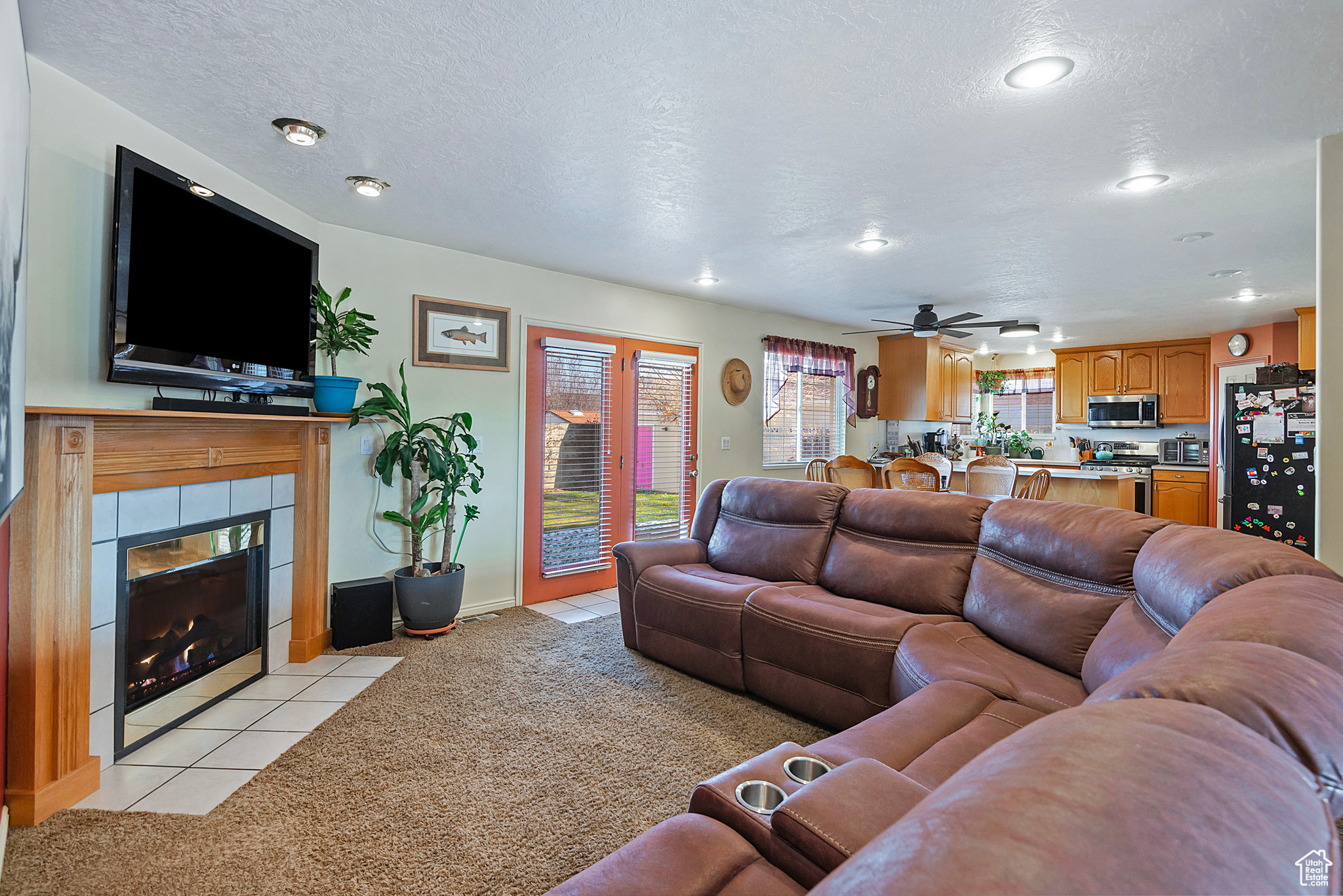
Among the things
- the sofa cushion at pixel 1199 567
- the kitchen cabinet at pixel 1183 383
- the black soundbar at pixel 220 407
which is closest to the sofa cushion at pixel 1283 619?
the sofa cushion at pixel 1199 567

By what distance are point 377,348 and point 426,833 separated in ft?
9.25

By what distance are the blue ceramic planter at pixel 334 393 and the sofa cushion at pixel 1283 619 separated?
359cm

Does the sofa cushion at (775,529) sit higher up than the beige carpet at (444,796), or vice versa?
the sofa cushion at (775,529)

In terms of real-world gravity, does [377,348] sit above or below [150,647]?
above

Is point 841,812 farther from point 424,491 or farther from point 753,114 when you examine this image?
point 424,491

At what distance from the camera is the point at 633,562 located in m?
3.47

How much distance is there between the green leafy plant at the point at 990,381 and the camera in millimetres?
9203

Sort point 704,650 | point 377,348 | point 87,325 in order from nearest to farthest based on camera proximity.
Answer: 1. point 87,325
2. point 704,650
3. point 377,348

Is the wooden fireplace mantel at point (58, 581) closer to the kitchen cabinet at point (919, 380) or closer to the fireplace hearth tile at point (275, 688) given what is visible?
the fireplace hearth tile at point (275, 688)

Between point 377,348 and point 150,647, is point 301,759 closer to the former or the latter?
point 150,647

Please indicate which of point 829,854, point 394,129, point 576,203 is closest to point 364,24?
point 394,129

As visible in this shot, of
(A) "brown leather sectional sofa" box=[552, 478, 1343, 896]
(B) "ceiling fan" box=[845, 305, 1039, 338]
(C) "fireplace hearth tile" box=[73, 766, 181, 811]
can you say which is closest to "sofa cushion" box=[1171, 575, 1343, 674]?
(A) "brown leather sectional sofa" box=[552, 478, 1343, 896]

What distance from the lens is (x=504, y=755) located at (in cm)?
239

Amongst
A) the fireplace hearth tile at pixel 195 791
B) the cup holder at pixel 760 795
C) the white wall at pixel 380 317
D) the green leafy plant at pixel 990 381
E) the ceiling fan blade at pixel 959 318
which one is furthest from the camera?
the green leafy plant at pixel 990 381
